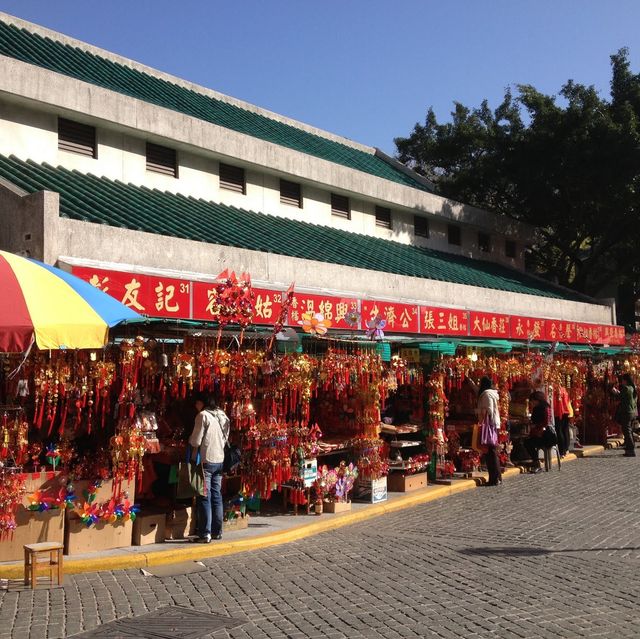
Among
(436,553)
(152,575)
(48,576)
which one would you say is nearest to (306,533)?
(436,553)

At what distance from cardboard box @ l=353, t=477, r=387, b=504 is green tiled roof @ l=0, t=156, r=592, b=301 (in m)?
5.19

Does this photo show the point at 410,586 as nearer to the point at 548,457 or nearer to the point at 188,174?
the point at 548,457

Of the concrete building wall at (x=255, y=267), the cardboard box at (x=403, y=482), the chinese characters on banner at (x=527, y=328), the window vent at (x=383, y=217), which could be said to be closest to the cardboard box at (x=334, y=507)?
the cardboard box at (x=403, y=482)

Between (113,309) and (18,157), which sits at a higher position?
(18,157)

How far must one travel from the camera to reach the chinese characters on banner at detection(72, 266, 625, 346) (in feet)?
34.3

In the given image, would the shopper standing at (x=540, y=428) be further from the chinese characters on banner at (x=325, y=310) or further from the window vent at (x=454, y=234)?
the window vent at (x=454, y=234)

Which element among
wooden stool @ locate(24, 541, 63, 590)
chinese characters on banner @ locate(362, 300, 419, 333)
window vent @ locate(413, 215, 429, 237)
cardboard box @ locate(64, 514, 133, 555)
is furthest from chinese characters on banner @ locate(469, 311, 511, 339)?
wooden stool @ locate(24, 541, 63, 590)

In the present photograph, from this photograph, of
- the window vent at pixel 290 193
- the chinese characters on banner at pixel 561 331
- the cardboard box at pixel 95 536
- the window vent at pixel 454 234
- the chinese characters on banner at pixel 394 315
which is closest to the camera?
the cardboard box at pixel 95 536

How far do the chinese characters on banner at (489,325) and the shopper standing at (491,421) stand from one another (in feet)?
13.7

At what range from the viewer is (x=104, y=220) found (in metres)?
12.1

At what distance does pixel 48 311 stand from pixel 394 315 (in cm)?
861

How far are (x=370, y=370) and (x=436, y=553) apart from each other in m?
3.48

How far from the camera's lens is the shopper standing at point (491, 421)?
44.0 feet

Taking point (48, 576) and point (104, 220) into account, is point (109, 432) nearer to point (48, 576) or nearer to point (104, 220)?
point (48, 576)
